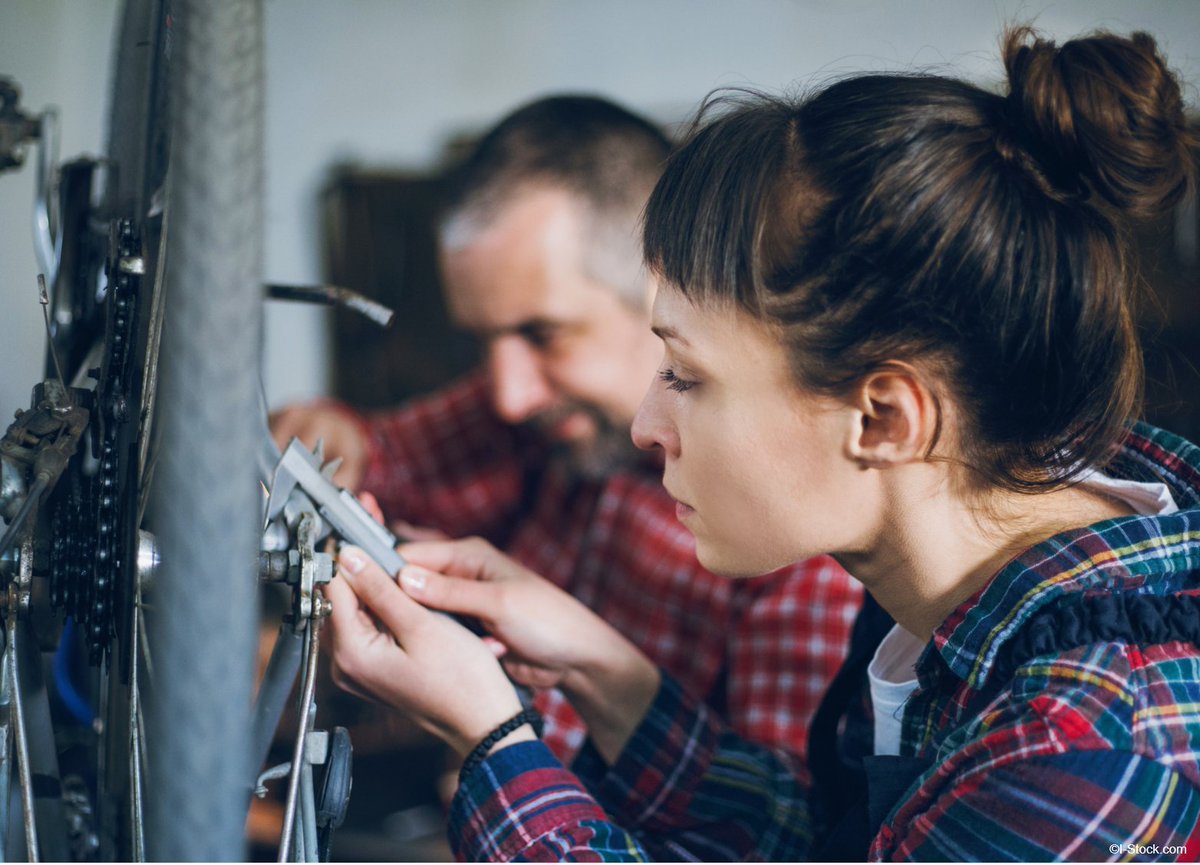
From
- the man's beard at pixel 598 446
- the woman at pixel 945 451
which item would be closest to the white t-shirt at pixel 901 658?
the woman at pixel 945 451

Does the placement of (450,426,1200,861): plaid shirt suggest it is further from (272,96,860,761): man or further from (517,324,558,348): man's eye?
(517,324,558,348): man's eye

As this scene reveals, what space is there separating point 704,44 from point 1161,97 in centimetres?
178

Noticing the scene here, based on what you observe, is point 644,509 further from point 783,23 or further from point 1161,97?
point 783,23

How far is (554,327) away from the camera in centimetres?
138

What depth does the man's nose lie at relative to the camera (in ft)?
4.58

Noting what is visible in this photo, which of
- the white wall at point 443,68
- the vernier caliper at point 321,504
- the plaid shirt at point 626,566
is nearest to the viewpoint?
the vernier caliper at point 321,504

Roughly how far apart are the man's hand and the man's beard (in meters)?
0.29

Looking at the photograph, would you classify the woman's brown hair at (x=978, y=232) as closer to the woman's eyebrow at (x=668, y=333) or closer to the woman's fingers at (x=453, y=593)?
the woman's eyebrow at (x=668, y=333)

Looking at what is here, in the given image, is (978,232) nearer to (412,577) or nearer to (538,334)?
(412,577)

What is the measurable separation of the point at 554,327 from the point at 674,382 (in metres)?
0.71

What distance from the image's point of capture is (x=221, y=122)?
33cm

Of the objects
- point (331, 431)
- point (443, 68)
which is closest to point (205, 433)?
point (331, 431)

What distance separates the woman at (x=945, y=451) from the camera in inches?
21.9

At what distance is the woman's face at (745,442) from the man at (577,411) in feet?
1.53
